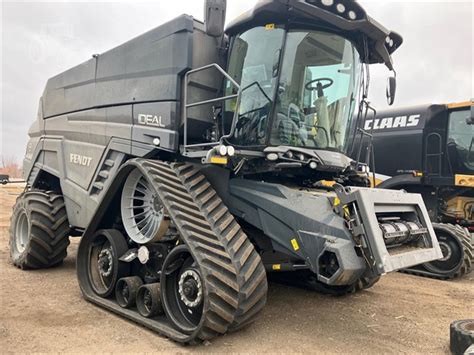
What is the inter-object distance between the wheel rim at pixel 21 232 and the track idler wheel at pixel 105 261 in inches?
90.9

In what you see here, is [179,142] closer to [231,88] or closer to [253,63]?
[231,88]

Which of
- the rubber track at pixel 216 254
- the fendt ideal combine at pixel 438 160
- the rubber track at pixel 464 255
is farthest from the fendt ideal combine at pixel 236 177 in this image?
the fendt ideal combine at pixel 438 160

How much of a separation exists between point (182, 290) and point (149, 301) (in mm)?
565

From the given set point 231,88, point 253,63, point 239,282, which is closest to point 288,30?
point 253,63

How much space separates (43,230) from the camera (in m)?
6.72

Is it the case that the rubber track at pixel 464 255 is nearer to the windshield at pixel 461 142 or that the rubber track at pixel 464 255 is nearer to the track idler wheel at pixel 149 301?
the windshield at pixel 461 142

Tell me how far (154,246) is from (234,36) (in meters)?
2.55

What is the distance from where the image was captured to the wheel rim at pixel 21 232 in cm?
724

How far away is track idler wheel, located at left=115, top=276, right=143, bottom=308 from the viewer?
4680mm

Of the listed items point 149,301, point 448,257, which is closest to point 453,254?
point 448,257

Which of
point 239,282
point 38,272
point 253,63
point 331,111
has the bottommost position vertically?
point 38,272

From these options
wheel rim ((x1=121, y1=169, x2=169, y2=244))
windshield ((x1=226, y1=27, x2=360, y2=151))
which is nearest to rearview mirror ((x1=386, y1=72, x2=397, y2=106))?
windshield ((x1=226, y1=27, x2=360, y2=151))

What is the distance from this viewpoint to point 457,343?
3.78 metres

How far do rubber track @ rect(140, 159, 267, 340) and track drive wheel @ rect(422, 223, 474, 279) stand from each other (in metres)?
4.90
